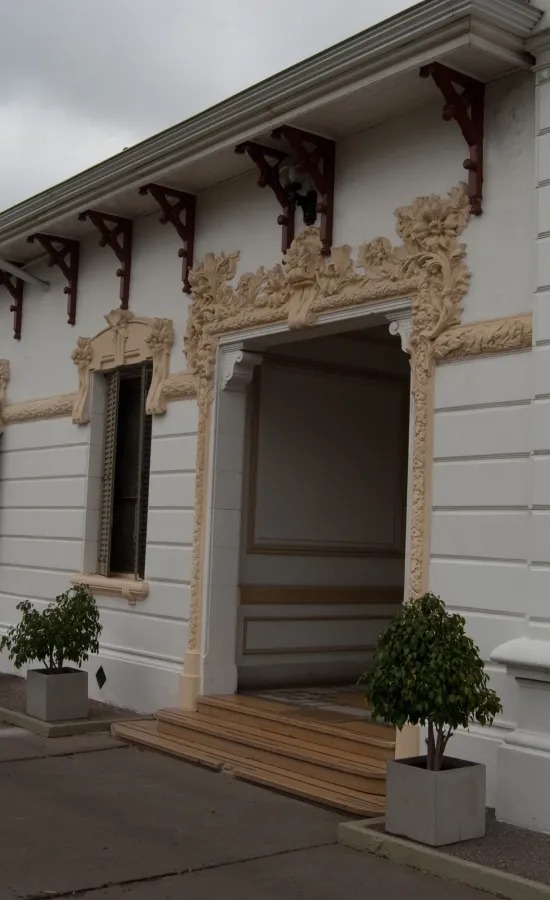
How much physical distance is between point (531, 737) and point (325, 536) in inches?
174

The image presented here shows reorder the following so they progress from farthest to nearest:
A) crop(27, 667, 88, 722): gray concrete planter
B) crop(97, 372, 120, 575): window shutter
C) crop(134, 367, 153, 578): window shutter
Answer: crop(97, 372, 120, 575): window shutter < crop(134, 367, 153, 578): window shutter < crop(27, 667, 88, 722): gray concrete planter

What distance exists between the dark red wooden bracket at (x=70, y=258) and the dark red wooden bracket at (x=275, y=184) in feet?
12.3

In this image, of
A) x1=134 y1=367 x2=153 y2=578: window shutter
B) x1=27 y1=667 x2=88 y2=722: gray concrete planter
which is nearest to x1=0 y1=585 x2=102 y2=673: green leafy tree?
x1=27 y1=667 x2=88 y2=722: gray concrete planter

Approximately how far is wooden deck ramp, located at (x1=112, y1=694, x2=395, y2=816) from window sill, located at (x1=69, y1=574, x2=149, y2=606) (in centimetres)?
134

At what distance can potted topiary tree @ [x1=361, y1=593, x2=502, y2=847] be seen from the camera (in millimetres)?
6070

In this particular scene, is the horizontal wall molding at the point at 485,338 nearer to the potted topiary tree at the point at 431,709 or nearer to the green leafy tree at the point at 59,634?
the potted topiary tree at the point at 431,709

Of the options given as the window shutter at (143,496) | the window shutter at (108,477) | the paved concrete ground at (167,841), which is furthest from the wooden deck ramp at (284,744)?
the window shutter at (108,477)

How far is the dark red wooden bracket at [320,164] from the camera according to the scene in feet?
28.0

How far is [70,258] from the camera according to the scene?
12250 millimetres

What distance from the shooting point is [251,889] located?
5574mm

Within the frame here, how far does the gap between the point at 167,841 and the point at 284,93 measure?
547cm

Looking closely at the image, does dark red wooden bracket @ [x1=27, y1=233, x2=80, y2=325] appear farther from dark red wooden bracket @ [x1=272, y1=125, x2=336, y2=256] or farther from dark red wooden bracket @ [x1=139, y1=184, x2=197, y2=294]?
dark red wooden bracket @ [x1=272, y1=125, x2=336, y2=256]

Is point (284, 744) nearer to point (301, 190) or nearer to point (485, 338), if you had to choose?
point (485, 338)

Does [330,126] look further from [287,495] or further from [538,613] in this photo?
[538,613]
